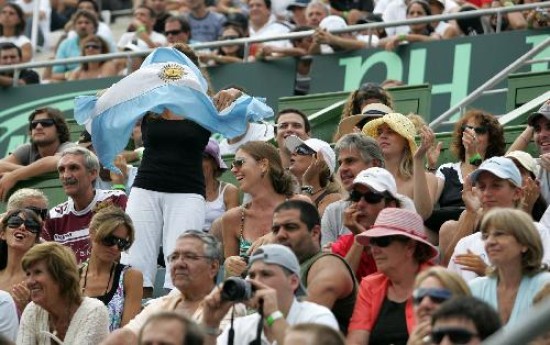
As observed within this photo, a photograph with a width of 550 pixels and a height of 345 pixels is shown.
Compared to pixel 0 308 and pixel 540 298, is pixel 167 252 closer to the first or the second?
pixel 0 308

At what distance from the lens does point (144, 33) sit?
21156 millimetres

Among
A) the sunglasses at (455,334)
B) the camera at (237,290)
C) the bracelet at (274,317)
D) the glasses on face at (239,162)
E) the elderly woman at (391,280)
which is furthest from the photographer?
the glasses on face at (239,162)

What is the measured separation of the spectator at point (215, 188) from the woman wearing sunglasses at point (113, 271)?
1790mm

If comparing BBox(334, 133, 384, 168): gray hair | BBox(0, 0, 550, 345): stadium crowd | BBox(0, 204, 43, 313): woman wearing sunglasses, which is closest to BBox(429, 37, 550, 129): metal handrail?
BBox(0, 0, 550, 345): stadium crowd

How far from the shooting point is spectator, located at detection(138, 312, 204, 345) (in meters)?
9.19

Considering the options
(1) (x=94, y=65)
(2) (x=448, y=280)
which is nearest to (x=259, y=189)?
(2) (x=448, y=280)

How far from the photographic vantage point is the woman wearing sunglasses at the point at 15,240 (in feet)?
42.4

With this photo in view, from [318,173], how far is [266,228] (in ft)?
2.25

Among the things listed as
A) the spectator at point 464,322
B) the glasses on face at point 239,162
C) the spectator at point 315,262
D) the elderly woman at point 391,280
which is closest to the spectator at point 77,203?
the glasses on face at point 239,162

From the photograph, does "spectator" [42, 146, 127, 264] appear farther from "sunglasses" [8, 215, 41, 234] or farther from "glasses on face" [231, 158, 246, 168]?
"glasses on face" [231, 158, 246, 168]

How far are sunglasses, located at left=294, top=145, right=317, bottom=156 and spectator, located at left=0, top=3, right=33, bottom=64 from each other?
891cm

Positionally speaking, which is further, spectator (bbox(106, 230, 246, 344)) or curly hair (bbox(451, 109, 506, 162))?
curly hair (bbox(451, 109, 506, 162))

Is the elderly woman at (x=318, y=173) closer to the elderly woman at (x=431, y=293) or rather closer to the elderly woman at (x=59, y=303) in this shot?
the elderly woman at (x=59, y=303)

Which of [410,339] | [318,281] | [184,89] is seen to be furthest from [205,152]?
[410,339]
